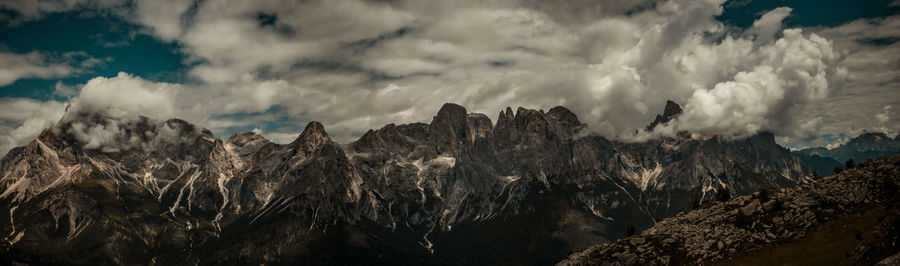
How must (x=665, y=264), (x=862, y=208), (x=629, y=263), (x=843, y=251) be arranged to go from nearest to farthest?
(x=843, y=251)
(x=862, y=208)
(x=665, y=264)
(x=629, y=263)

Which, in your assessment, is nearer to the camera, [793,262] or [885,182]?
[793,262]

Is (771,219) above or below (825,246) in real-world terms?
above

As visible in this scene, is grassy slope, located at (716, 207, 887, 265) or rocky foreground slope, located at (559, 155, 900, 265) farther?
rocky foreground slope, located at (559, 155, 900, 265)

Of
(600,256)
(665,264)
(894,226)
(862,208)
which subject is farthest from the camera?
(600,256)

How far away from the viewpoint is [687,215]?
11888cm

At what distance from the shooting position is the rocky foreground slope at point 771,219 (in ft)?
296

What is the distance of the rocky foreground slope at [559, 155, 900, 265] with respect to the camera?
90.2 meters

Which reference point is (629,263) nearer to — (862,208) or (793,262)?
(793,262)

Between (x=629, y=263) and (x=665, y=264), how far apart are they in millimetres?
8122

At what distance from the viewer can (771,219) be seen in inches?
3816

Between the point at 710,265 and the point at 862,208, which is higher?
the point at 862,208

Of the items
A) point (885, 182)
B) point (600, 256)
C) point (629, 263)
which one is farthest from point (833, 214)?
A: point (600, 256)

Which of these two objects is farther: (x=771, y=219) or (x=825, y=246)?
(x=771, y=219)

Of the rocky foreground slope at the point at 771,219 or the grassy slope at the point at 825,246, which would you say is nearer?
the grassy slope at the point at 825,246
